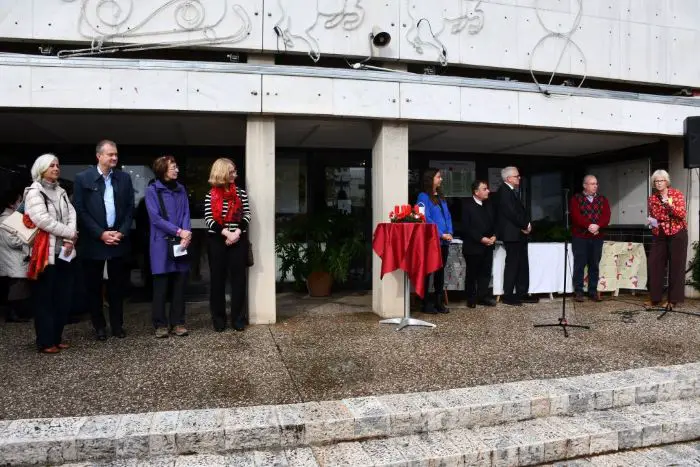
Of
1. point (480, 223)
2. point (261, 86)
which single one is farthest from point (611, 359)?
point (261, 86)

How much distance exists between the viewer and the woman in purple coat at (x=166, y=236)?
5312mm

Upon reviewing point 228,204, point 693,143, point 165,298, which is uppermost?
point 693,143

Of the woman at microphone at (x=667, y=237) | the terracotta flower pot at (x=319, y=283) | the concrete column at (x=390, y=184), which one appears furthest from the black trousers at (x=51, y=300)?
the woman at microphone at (x=667, y=237)

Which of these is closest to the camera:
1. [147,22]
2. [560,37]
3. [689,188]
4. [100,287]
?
[100,287]

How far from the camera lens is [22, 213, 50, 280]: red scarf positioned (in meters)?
4.53

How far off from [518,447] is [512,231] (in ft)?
15.4

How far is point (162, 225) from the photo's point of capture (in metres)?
5.27

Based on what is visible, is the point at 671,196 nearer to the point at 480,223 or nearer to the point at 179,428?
the point at 480,223

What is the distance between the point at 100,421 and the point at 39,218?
230cm

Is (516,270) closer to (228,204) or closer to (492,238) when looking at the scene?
(492,238)

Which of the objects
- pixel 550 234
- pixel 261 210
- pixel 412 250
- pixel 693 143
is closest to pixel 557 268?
pixel 550 234

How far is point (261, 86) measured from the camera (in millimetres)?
5996

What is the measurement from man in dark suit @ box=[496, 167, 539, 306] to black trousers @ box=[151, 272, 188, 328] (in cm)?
460

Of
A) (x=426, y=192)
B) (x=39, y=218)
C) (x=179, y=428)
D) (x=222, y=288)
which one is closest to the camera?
(x=179, y=428)
